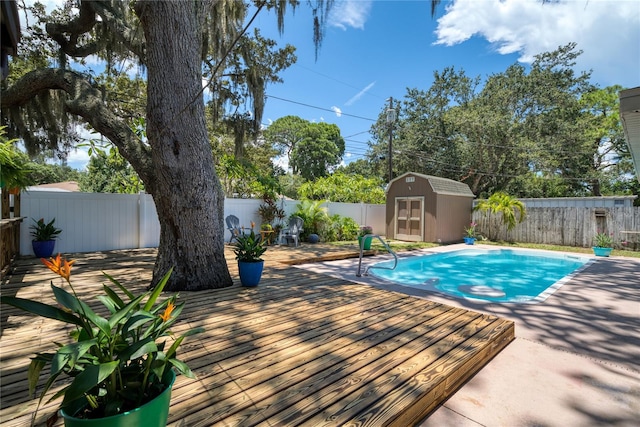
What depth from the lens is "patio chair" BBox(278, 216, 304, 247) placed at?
9125 mm

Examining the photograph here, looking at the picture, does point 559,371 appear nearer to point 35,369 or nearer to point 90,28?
point 35,369

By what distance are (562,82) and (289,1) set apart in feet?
70.0

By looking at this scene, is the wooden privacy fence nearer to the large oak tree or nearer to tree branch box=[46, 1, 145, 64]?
the large oak tree

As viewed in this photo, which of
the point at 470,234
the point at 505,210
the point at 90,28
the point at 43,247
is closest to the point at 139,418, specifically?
the point at 43,247

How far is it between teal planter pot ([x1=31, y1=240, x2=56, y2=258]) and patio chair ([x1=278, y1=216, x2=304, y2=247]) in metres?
5.36

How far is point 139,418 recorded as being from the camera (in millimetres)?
1090

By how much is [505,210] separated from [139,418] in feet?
41.1

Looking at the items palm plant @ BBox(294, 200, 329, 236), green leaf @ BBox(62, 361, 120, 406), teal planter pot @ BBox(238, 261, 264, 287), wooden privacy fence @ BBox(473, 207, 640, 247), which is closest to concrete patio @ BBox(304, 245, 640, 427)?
green leaf @ BBox(62, 361, 120, 406)

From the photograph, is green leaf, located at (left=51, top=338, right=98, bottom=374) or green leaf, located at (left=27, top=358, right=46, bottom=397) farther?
green leaf, located at (left=27, top=358, right=46, bottom=397)

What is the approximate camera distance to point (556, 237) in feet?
35.5

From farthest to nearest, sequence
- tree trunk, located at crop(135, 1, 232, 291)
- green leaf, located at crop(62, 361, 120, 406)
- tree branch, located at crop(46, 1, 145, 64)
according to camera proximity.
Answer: tree branch, located at crop(46, 1, 145, 64) < tree trunk, located at crop(135, 1, 232, 291) < green leaf, located at crop(62, 361, 120, 406)

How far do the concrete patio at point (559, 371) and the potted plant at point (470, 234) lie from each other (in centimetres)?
696

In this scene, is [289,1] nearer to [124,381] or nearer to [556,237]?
[124,381]

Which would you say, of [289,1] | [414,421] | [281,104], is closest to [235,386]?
[414,421]
